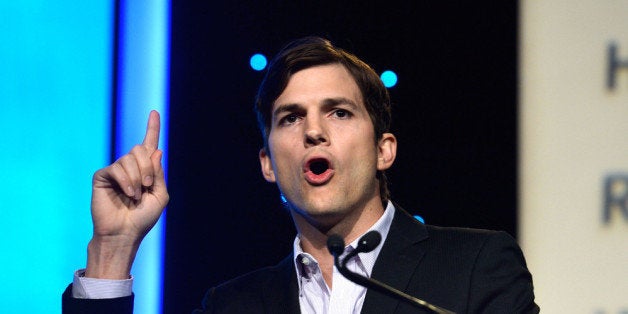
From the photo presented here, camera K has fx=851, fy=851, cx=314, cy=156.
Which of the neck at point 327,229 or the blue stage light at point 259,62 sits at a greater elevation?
the blue stage light at point 259,62

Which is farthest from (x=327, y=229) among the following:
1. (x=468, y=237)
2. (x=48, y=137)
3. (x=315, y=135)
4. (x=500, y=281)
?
(x=48, y=137)

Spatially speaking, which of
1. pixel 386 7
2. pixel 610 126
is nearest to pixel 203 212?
pixel 386 7

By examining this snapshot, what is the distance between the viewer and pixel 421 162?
2.68 meters

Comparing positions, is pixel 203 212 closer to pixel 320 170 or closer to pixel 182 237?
pixel 182 237

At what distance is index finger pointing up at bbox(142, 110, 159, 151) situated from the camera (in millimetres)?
Answer: 2260

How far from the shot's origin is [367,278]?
1568 mm

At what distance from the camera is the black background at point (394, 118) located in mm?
2660

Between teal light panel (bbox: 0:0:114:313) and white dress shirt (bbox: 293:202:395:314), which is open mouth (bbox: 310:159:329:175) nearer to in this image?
white dress shirt (bbox: 293:202:395:314)

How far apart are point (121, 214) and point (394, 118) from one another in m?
0.92

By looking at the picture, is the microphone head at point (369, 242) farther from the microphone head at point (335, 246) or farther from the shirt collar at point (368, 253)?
the shirt collar at point (368, 253)

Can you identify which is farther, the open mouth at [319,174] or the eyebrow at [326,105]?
the eyebrow at [326,105]

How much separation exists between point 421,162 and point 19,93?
1.32m

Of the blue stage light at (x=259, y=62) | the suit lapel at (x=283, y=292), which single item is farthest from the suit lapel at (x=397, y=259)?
the blue stage light at (x=259, y=62)

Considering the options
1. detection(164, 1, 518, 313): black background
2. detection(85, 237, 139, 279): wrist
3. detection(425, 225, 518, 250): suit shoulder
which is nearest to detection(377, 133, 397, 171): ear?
detection(164, 1, 518, 313): black background
